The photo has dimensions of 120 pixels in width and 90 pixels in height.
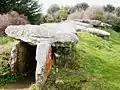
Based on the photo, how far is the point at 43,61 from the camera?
11938 mm

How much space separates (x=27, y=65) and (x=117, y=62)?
153 inches

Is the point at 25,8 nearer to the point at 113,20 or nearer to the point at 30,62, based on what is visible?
the point at 113,20

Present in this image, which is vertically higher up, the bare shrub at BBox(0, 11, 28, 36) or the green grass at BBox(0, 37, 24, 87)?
the bare shrub at BBox(0, 11, 28, 36)

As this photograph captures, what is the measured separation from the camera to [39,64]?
11.9 meters

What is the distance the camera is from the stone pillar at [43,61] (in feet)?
38.8

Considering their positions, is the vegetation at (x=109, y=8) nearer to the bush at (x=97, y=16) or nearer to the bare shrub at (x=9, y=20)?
the bush at (x=97, y=16)

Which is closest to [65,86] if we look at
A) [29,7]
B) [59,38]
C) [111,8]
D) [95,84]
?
[95,84]

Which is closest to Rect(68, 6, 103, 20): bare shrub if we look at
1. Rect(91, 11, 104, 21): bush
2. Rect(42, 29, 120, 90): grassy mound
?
Rect(91, 11, 104, 21): bush

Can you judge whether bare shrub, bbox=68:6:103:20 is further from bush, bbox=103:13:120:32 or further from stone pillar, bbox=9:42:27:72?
stone pillar, bbox=9:42:27:72

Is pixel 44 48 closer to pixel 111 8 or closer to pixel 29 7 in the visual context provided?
pixel 29 7

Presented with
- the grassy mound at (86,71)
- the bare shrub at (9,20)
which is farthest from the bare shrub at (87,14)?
the grassy mound at (86,71)

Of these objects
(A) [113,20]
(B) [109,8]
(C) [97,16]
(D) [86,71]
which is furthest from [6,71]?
(B) [109,8]

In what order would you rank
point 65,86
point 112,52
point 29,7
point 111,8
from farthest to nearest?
point 111,8
point 29,7
point 112,52
point 65,86

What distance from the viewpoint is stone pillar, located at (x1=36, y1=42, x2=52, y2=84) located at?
465 inches
